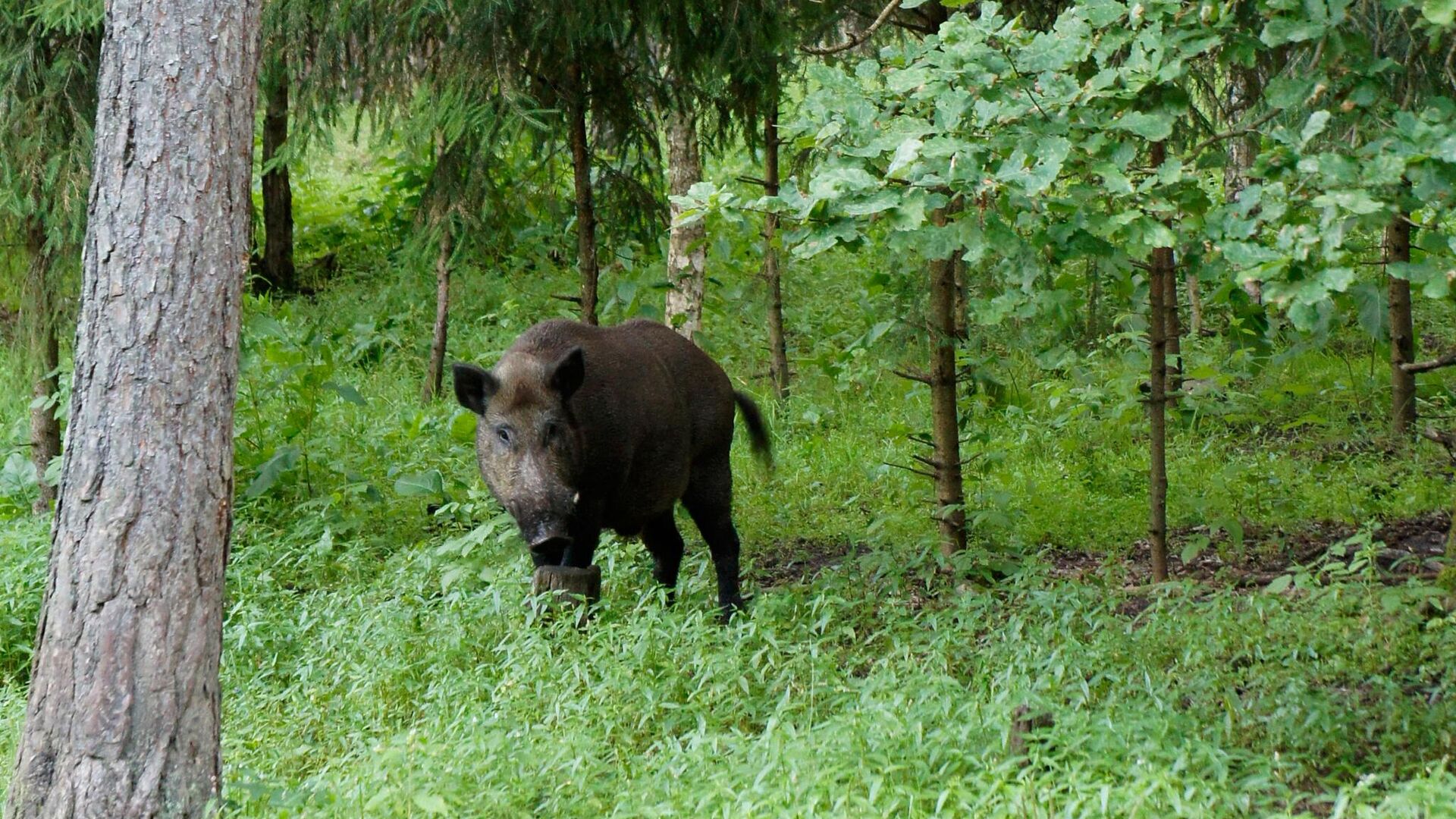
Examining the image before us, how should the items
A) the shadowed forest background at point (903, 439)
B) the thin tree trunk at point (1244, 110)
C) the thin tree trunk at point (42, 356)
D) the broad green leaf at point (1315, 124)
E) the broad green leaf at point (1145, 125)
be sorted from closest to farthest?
1. the broad green leaf at point (1315, 124)
2. the broad green leaf at point (1145, 125)
3. the shadowed forest background at point (903, 439)
4. the thin tree trunk at point (1244, 110)
5. the thin tree trunk at point (42, 356)

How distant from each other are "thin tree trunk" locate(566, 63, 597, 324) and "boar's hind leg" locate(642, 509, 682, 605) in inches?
70.8

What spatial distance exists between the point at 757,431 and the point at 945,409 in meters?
1.42

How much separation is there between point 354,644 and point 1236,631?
408 cm

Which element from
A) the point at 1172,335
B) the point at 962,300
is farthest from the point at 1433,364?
the point at 962,300

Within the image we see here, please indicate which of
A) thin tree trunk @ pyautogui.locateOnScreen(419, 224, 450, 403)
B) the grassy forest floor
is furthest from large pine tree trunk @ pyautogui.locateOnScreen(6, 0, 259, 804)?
thin tree trunk @ pyautogui.locateOnScreen(419, 224, 450, 403)

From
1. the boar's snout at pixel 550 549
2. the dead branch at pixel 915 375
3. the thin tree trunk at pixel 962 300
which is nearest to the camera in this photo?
the boar's snout at pixel 550 549

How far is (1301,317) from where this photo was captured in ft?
11.0

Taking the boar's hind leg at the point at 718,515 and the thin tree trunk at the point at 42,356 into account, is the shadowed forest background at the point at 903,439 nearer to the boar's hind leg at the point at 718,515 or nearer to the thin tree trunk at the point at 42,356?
the thin tree trunk at the point at 42,356

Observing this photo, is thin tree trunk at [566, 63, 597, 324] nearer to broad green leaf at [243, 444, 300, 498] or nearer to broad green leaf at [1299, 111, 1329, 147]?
broad green leaf at [243, 444, 300, 498]

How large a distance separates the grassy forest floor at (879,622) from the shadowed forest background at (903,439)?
3cm

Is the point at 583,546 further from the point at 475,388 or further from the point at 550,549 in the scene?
the point at 475,388

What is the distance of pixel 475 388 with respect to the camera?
664 centimetres

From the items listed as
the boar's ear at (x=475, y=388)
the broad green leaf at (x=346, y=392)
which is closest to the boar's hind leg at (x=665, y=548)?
the boar's ear at (x=475, y=388)

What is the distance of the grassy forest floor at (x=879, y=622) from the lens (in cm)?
429
